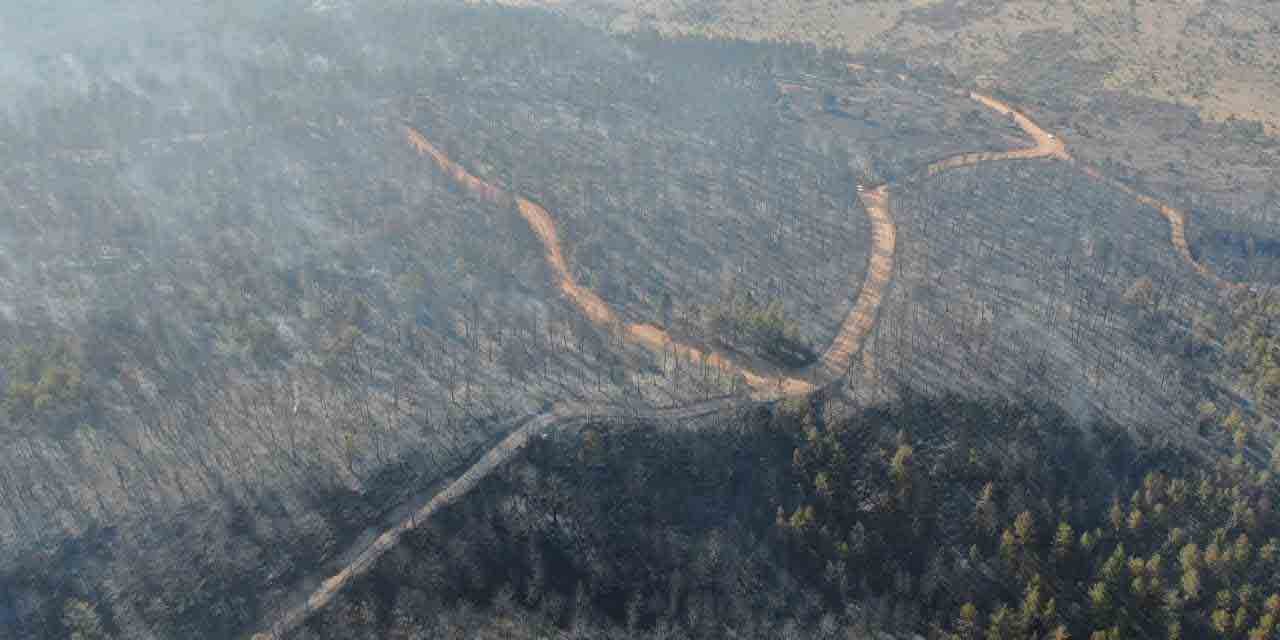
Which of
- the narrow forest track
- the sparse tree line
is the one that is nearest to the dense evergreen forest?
the narrow forest track

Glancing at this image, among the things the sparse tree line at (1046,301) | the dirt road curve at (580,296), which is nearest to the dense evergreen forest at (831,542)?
the dirt road curve at (580,296)

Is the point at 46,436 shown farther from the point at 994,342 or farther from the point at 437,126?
the point at 994,342

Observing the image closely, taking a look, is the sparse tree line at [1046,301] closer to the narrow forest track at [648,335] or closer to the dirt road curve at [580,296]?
the narrow forest track at [648,335]

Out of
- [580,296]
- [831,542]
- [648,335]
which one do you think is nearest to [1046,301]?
[648,335]

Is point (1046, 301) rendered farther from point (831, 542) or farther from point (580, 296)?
point (580, 296)

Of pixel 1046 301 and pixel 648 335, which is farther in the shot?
pixel 1046 301

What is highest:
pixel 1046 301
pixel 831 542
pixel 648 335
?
pixel 1046 301

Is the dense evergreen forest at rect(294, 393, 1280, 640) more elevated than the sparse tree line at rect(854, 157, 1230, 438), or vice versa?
the sparse tree line at rect(854, 157, 1230, 438)

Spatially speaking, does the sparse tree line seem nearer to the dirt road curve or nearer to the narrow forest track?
the narrow forest track

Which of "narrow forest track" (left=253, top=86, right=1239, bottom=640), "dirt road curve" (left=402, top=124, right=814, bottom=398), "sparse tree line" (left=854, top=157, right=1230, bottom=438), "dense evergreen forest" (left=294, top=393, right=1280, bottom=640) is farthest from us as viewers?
"sparse tree line" (left=854, top=157, right=1230, bottom=438)
